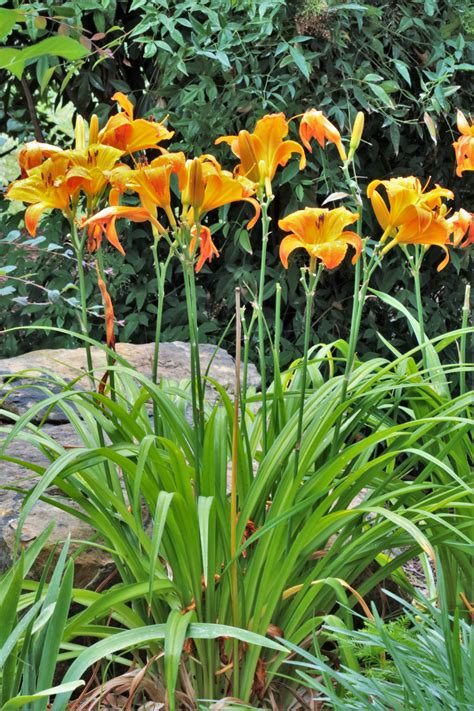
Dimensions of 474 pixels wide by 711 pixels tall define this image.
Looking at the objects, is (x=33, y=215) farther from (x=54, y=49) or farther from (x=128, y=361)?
(x=128, y=361)

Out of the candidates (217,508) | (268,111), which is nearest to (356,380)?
(217,508)

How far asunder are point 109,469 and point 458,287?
2.11 meters

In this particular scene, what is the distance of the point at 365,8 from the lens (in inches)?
117

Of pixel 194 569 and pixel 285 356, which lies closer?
pixel 194 569

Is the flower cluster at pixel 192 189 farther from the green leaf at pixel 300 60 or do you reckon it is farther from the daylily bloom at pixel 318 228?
the green leaf at pixel 300 60

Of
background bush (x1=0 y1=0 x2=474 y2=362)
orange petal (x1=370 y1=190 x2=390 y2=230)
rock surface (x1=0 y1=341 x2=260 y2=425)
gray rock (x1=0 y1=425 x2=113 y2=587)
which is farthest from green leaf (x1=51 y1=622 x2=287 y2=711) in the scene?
background bush (x1=0 y1=0 x2=474 y2=362)

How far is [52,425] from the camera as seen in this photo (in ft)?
7.54

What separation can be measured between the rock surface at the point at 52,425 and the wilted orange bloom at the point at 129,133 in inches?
16.3

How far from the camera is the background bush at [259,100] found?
2951mm

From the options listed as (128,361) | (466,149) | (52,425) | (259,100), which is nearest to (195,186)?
(466,149)

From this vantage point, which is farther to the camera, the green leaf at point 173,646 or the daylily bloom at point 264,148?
the daylily bloom at point 264,148

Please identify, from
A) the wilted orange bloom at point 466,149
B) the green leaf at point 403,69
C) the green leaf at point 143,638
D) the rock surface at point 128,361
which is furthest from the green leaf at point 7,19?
the green leaf at point 403,69

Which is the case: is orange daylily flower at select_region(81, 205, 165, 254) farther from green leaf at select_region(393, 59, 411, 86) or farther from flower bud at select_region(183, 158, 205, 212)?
green leaf at select_region(393, 59, 411, 86)

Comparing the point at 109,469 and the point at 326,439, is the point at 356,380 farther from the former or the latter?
the point at 109,469
